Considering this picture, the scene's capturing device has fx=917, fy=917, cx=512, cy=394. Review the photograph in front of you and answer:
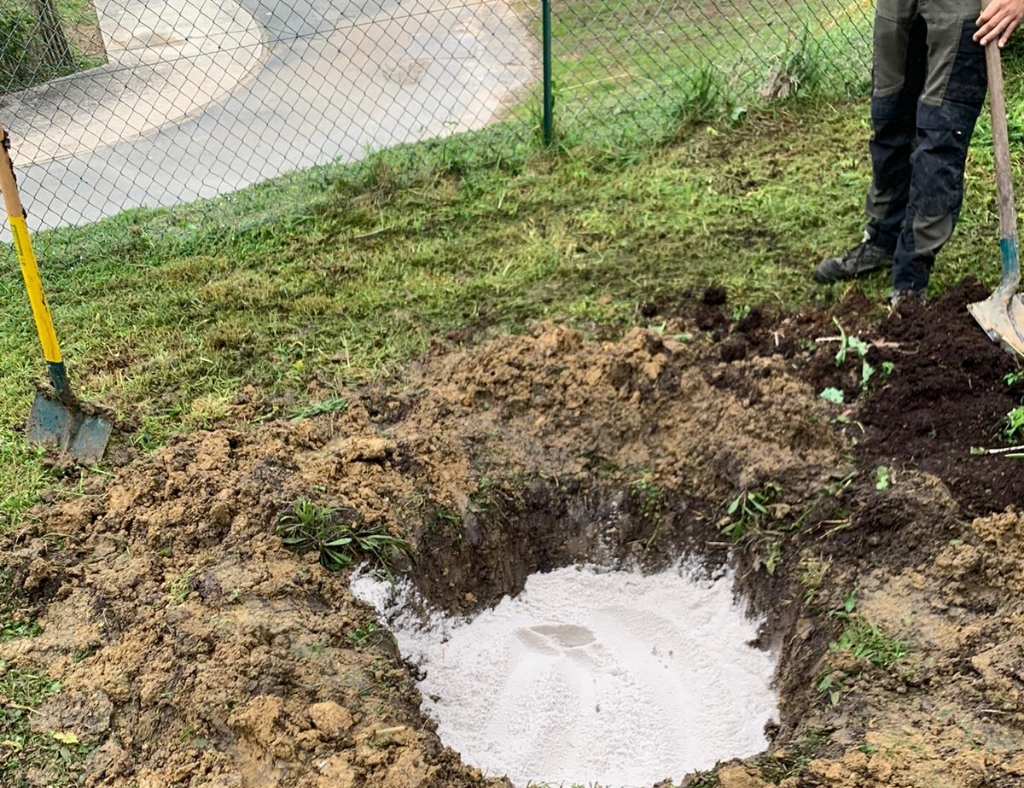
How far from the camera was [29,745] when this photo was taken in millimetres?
2725

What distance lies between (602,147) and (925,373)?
282 centimetres

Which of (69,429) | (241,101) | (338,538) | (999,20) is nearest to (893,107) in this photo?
(999,20)

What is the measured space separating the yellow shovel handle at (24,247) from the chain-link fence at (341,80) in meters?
2.38

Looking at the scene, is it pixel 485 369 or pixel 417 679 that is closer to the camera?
pixel 417 679

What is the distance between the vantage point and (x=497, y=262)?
4.86m

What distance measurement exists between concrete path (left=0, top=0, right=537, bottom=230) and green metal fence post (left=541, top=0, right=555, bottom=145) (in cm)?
98

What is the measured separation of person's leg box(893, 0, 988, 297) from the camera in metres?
3.51

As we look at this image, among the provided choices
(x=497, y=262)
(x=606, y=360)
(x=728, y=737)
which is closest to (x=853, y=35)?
(x=497, y=262)

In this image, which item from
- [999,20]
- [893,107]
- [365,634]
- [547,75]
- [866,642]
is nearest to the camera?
[866,642]

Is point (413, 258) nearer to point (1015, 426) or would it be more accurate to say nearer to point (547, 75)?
point (547, 75)

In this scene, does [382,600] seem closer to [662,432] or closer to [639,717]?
[639,717]

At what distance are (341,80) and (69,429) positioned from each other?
209 inches

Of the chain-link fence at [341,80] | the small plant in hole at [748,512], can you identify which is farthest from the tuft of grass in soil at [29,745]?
the chain-link fence at [341,80]

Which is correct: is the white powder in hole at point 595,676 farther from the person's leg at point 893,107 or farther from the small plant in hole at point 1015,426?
the person's leg at point 893,107
